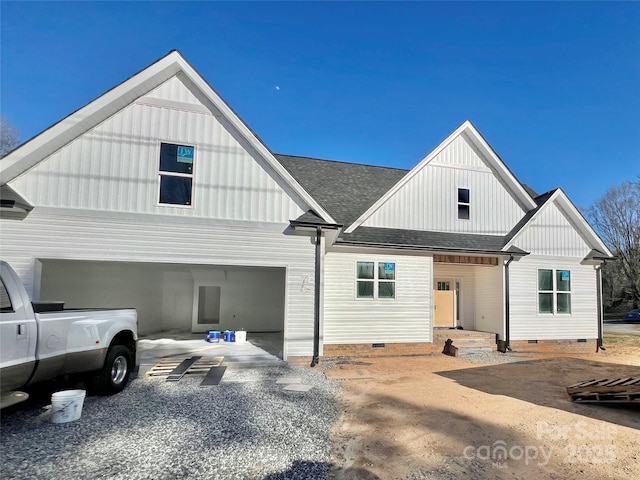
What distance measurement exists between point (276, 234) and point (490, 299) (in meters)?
8.53

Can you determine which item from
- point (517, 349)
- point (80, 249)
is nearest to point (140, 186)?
point (80, 249)

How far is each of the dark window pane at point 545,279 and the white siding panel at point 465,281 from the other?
7.21 feet

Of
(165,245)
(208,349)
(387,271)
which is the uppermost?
(165,245)

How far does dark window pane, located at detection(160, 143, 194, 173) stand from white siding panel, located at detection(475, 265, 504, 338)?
34.8 ft

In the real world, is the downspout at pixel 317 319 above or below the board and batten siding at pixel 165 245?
below

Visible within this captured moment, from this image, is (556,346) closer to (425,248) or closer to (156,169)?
(425,248)

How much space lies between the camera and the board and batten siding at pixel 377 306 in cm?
1089

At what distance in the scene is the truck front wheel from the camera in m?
6.11

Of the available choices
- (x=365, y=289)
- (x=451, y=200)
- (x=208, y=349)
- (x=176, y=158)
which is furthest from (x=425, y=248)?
(x=176, y=158)

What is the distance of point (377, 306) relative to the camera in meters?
11.2

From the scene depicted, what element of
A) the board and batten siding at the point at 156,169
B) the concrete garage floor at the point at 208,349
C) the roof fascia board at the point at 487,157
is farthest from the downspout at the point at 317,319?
the roof fascia board at the point at 487,157

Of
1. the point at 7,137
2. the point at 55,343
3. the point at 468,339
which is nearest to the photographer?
the point at 55,343

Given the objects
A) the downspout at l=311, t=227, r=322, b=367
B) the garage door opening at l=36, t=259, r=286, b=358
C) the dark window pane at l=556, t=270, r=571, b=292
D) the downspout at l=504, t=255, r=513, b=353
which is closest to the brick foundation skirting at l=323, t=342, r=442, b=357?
the downspout at l=311, t=227, r=322, b=367

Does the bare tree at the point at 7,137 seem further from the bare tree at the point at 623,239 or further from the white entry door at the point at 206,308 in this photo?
the bare tree at the point at 623,239
